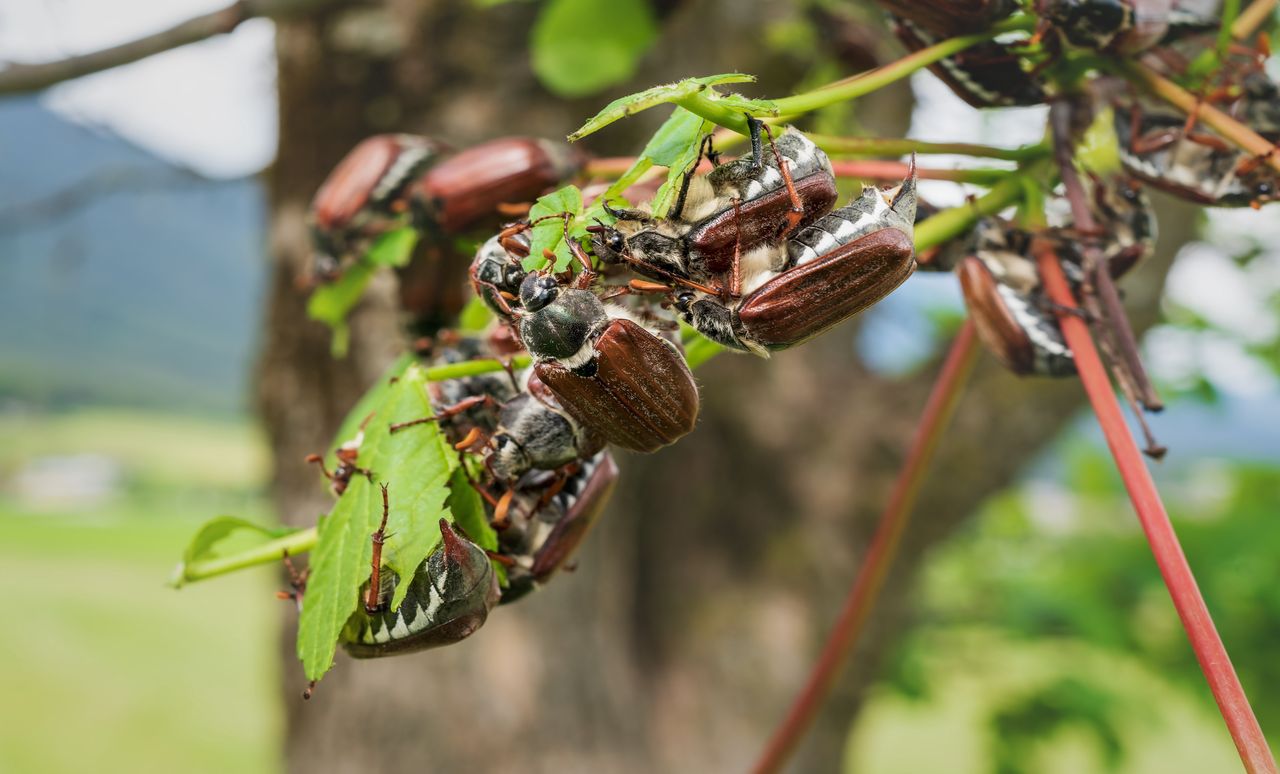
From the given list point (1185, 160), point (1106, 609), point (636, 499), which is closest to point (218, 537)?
point (1185, 160)

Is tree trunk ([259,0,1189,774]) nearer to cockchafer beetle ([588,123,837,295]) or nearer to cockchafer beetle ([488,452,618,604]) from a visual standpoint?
cockchafer beetle ([488,452,618,604])

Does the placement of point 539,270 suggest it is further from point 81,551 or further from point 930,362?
point 81,551

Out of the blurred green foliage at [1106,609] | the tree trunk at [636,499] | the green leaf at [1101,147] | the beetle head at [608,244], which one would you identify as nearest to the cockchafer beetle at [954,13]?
the green leaf at [1101,147]

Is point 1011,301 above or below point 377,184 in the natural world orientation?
above

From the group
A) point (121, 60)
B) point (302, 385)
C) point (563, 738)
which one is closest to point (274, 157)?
point (302, 385)

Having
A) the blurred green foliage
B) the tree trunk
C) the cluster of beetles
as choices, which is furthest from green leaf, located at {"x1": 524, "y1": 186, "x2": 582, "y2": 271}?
the blurred green foliage

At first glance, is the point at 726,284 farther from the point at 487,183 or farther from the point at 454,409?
the point at 487,183

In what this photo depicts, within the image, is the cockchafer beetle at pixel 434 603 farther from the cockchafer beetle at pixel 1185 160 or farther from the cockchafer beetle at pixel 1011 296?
the cockchafer beetle at pixel 1185 160
